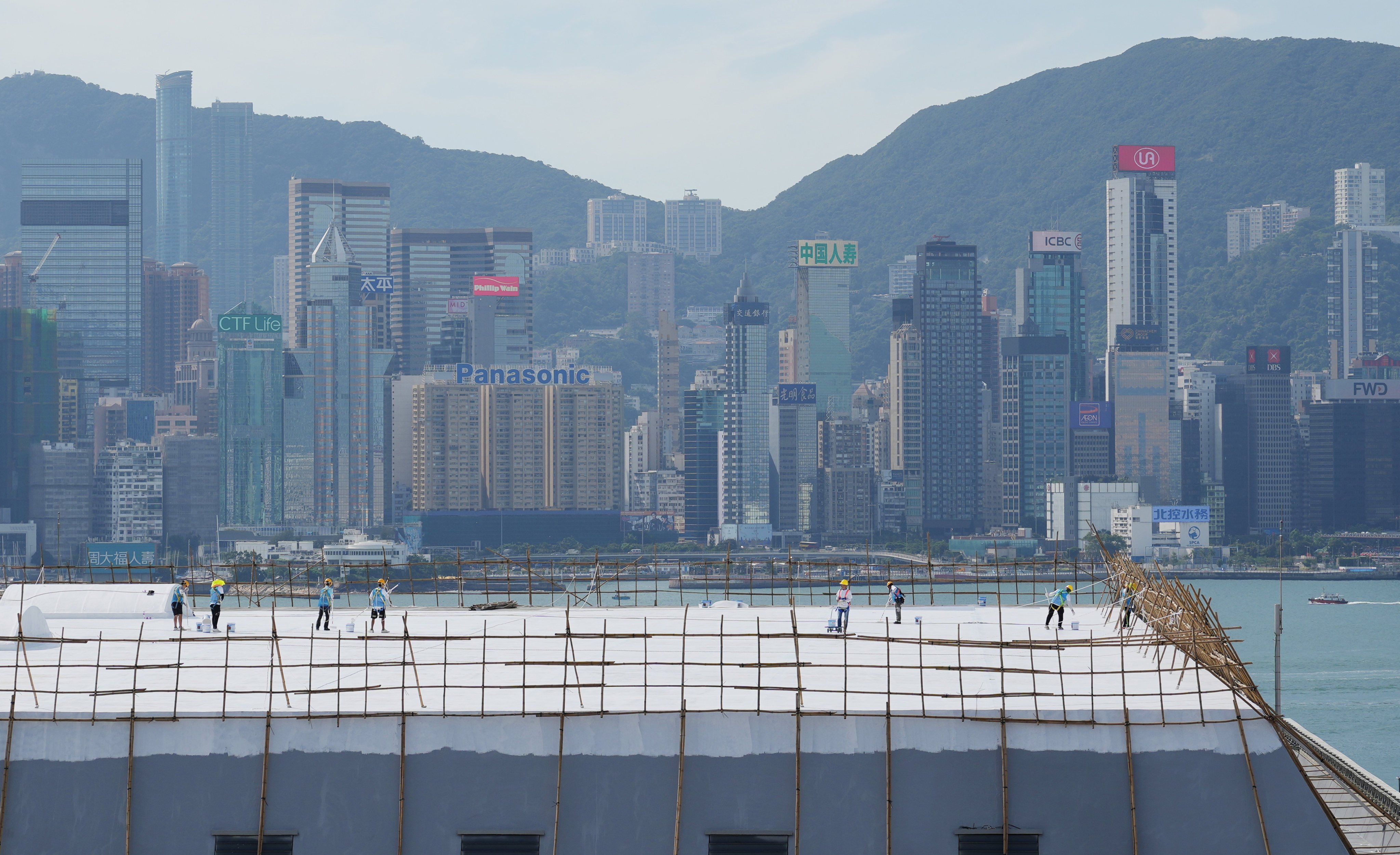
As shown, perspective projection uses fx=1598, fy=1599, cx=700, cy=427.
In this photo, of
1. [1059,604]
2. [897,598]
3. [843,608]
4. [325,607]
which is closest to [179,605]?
[325,607]

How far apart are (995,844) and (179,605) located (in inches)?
813

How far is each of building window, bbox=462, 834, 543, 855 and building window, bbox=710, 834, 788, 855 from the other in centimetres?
290

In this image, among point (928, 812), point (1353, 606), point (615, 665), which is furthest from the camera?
point (1353, 606)

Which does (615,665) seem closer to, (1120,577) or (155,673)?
(155,673)

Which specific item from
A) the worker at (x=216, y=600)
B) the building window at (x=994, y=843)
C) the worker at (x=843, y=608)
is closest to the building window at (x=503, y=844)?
the building window at (x=994, y=843)

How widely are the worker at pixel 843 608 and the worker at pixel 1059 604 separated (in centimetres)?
467

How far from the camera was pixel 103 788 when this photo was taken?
26.4 meters

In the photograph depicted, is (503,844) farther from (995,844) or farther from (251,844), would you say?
(995,844)

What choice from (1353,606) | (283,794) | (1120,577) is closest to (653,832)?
(283,794)

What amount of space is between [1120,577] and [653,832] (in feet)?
58.8

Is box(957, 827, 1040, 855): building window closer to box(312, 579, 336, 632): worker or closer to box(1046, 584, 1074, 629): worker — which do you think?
box(1046, 584, 1074, 629): worker

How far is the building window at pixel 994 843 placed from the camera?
2594 centimetres

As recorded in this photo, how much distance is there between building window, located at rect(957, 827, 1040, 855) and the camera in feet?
85.1

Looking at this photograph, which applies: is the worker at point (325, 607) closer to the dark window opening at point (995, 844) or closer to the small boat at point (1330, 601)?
the dark window opening at point (995, 844)
